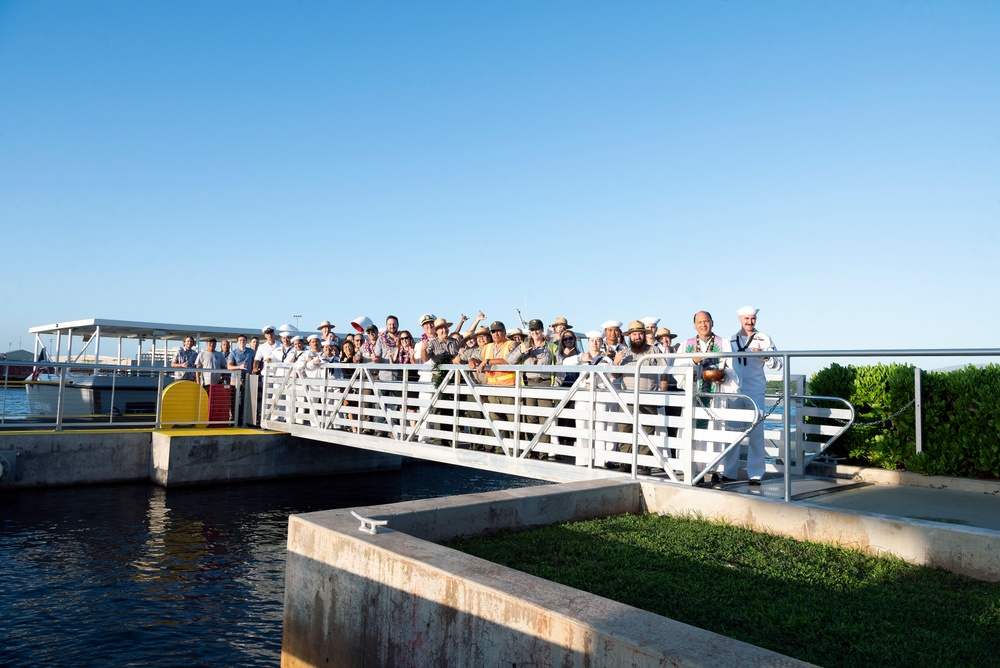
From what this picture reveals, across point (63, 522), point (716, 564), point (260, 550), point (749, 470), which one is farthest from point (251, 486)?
point (716, 564)

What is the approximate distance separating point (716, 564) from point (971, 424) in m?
5.02

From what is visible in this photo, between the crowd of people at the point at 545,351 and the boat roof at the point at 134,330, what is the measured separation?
28.0 ft

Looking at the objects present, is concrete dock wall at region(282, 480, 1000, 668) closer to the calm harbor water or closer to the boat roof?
the calm harbor water

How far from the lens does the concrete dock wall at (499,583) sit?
126 inches

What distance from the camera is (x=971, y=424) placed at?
8.13 metres

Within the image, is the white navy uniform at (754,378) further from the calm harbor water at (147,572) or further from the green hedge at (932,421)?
the calm harbor water at (147,572)

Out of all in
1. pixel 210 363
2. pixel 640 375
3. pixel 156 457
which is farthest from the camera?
pixel 210 363

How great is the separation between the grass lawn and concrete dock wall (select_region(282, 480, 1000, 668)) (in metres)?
0.21

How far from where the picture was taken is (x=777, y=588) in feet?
14.9

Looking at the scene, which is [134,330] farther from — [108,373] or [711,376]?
[711,376]

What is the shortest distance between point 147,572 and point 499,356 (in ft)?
16.8

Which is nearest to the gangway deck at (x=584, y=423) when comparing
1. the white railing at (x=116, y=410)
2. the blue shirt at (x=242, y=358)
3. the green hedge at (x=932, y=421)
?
the green hedge at (x=932, y=421)

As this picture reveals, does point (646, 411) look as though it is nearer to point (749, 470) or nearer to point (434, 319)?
point (749, 470)

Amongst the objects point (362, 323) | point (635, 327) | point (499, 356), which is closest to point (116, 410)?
point (362, 323)
